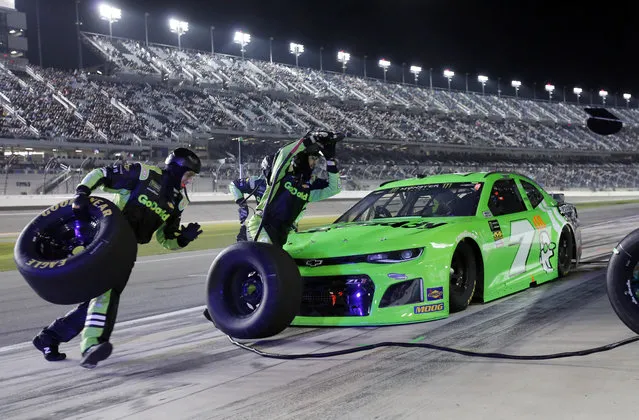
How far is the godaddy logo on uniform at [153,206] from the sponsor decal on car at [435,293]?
1976 millimetres

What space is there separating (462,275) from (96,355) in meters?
2.81

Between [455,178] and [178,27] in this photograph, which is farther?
[178,27]

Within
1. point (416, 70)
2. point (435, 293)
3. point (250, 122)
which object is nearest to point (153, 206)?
point (435, 293)

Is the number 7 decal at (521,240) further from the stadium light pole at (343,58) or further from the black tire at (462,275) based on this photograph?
the stadium light pole at (343,58)

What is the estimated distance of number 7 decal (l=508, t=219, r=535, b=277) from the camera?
5.87 meters

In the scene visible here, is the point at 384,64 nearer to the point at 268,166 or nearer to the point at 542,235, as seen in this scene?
the point at 542,235

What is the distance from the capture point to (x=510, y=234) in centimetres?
584

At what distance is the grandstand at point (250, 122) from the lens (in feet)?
103

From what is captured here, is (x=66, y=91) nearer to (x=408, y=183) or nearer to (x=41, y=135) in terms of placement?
(x=41, y=135)

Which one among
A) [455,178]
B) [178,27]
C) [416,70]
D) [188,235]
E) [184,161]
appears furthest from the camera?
[416,70]

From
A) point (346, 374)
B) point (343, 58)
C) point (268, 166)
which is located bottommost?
point (346, 374)

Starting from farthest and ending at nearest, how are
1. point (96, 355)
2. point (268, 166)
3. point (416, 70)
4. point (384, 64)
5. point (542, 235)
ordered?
point (416, 70) → point (384, 64) → point (542, 235) → point (268, 166) → point (96, 355)

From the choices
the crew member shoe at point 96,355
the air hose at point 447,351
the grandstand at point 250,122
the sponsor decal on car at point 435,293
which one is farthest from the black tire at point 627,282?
the grandstand at point 250,122

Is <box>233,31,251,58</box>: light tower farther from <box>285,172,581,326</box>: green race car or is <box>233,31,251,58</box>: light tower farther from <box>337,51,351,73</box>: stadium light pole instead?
<box>285,172,581,326</box>: green race car
